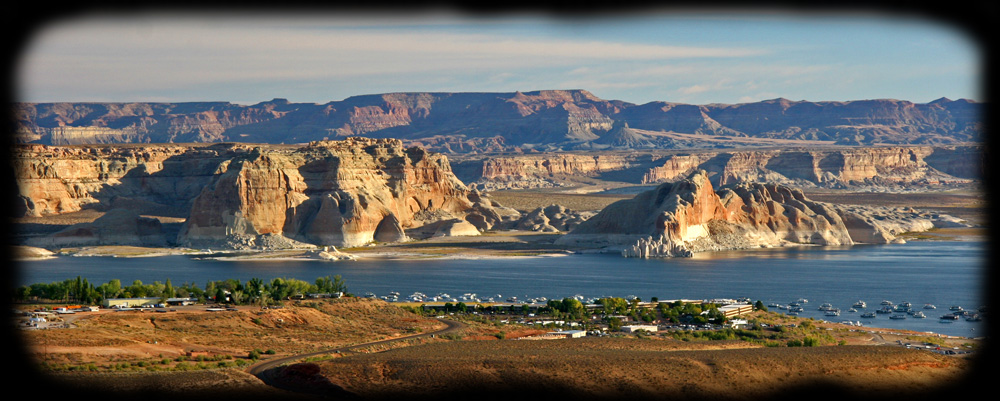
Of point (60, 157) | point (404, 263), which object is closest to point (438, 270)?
point (404, 263)

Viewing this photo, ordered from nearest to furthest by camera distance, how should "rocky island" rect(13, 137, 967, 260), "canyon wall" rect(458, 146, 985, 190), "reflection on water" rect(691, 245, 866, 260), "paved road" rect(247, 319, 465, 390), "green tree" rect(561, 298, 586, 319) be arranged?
"paved road" rect(247, 319, 465, 390), "green tree" rect(561, 298, 586, 319), "reflection on water" rect(691, 245, 866, 260), "rocky island" rect(13, 137, 967, 260), "canyon wall" rect(458, 146, 985, 190)

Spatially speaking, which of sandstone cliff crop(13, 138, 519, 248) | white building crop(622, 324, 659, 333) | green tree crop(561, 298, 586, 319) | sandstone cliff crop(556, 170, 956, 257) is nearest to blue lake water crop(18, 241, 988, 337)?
sandstone cliff crop(556, 170, 956, 257)

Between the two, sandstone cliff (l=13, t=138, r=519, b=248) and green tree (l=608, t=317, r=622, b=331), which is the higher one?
sandstone cliff (l=13, t=138, r=519, b=248)

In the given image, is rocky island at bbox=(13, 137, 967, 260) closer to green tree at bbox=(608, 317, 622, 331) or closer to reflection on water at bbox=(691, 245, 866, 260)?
reflection on water at bbox=(691, 245, 866, 260)

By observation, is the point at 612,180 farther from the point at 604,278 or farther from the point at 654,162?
the point at 604,278

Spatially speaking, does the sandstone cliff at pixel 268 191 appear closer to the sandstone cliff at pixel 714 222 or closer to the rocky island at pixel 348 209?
the rocky island at pixel 348 209

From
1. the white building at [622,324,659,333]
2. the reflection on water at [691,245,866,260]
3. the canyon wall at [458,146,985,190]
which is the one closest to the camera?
the white building at [622,324,659,333]

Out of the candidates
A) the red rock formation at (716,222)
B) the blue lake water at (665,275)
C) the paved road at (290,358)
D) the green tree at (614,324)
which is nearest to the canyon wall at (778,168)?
the red rock formation at (716,222)
